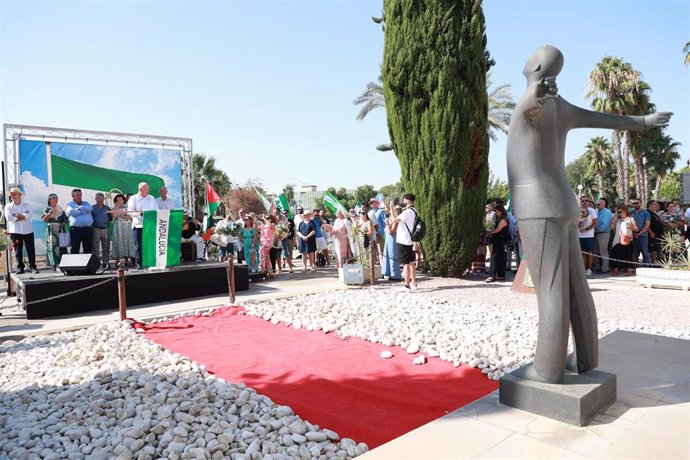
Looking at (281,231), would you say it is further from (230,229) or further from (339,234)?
(339,234)

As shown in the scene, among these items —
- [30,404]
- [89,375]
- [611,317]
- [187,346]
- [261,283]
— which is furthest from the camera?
[261,283]

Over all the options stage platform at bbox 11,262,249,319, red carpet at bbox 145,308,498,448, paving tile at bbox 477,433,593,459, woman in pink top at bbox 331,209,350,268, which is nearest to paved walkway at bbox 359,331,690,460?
paving tile at bbox 477,433,593,459

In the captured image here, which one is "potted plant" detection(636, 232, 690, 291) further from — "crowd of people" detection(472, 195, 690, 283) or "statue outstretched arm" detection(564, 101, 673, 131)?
"statue outstretched arm" detection(564, 101, 673, 131)

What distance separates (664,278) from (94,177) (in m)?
15.6

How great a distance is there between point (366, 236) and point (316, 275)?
74.5 inches

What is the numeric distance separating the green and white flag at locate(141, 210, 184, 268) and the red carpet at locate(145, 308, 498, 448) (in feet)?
9.82

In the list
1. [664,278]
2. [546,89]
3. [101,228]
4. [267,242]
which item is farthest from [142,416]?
[664,278]

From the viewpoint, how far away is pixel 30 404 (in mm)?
4062

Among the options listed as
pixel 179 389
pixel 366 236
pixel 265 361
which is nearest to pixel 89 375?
pixel 179 389

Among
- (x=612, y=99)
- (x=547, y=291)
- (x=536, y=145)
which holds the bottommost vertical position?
(x=547, y=291)

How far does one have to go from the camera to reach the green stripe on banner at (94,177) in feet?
44.9

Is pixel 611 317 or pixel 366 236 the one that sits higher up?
pixel 366 236

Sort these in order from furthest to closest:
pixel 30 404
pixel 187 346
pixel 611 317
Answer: pixel 611 317, pixel 187 346, pixel 30 404

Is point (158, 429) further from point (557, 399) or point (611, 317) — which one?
point (611, 317)
